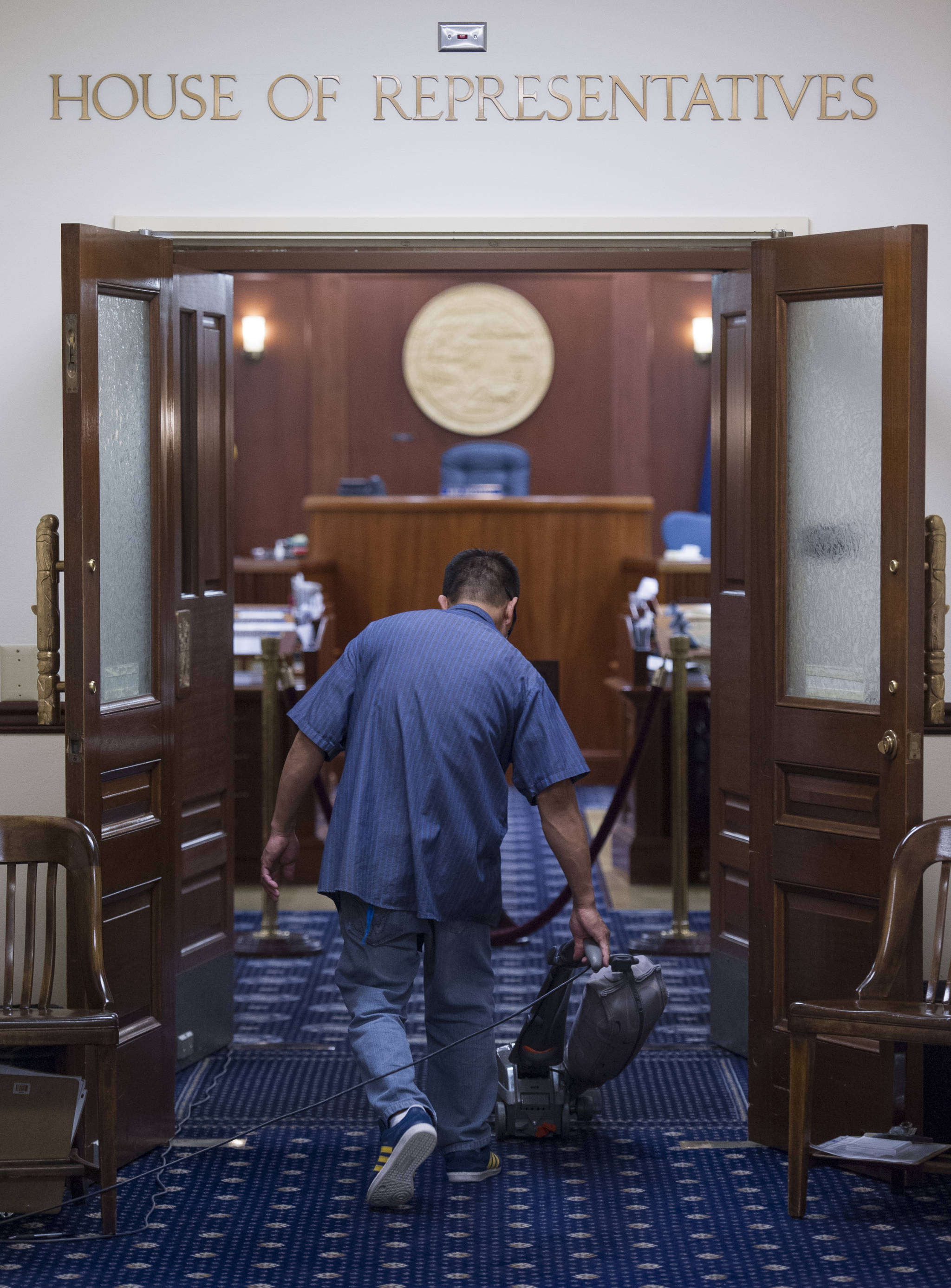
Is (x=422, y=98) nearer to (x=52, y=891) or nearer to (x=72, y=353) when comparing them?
(x=72, y=353)

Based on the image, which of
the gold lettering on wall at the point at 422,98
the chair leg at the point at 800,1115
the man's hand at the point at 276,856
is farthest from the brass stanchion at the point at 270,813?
the chair leg at the point at 800,1115

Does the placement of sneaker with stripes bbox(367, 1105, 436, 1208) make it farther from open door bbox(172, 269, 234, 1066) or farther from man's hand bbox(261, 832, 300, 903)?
open door bbox(172, 269, 234, 1066)

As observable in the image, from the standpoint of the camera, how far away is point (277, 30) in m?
3.86

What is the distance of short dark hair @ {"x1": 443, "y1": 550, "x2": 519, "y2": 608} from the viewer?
357 centimetres

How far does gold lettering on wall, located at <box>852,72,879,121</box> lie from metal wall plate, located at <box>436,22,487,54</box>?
3.24 feet

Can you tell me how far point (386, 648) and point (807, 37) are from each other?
2.00 meters

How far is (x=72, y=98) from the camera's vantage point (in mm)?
3865

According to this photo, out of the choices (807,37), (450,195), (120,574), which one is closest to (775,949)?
(120,574)

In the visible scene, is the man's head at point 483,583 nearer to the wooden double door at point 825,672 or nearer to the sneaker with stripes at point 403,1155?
the wooden double door at point 825,672

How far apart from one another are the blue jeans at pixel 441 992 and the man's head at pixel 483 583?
0.75 m

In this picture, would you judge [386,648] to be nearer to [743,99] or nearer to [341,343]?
[743,99]

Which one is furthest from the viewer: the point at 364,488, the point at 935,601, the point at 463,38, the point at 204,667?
the point at 364,488

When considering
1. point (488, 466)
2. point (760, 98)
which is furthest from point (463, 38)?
point (488, 466)

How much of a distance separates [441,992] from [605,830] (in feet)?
5.91
